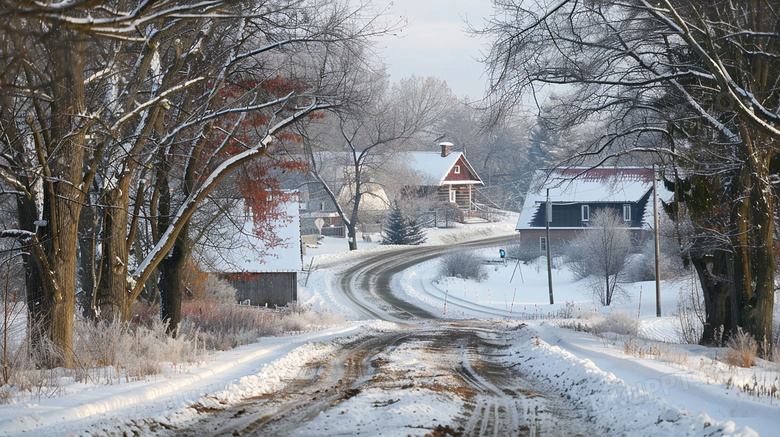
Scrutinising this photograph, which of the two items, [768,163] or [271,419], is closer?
[271,419]

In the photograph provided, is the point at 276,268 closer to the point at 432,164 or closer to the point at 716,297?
the point at 716,297

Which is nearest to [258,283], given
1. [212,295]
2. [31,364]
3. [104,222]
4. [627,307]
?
[212,295]

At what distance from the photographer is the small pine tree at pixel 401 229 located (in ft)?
207

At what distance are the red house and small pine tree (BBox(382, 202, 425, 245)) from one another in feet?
40.5

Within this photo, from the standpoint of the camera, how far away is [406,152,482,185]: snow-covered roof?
258 feet

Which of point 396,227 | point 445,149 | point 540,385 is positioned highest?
point 445,149

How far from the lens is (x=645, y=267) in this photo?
46.7m


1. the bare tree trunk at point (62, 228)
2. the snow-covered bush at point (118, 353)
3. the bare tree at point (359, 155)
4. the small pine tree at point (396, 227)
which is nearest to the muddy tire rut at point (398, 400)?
the snow-covered bush at point (118, 353)

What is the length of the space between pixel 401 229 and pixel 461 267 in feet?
50.3

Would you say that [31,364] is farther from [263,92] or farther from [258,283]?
[258,283]

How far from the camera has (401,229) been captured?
6344 centimetres

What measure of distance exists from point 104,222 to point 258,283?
26.3 metres

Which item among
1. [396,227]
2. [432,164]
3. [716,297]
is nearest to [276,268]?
[716,297]

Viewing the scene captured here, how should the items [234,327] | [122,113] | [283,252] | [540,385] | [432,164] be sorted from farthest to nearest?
[432,164] → [283,252] → [234,327] → [122,113] → [540,385]
